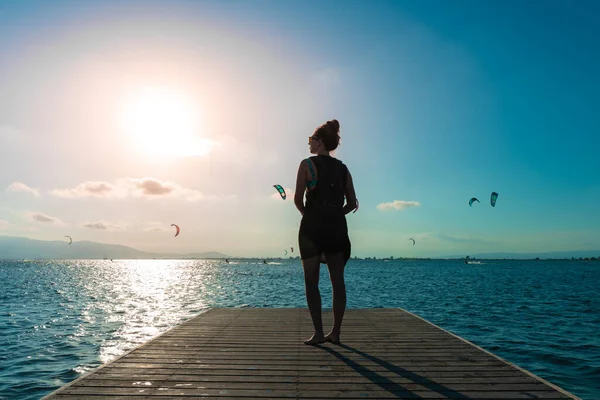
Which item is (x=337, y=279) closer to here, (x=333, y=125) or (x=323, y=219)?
(x=323, y=219)

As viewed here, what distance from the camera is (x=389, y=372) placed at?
4262mm

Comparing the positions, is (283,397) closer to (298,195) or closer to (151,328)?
(298,195)

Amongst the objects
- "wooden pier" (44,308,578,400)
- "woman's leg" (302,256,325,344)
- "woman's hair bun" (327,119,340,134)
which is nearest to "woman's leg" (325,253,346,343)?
"woman's leg" (302,256,325,344)

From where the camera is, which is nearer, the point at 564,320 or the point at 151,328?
the point at 151,328

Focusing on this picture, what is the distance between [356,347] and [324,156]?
2.57 metres

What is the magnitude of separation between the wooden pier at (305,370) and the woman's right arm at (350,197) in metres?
1.81

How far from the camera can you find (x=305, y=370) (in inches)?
170

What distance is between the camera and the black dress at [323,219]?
16.9 ft

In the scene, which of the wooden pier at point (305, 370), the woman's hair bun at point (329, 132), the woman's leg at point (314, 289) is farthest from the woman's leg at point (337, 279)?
the woman's hair bun at point (329, 132)

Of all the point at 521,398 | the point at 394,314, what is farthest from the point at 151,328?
the point at 521,398

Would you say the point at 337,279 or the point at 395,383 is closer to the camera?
the point at 395,383

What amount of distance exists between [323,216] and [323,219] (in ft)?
0.12

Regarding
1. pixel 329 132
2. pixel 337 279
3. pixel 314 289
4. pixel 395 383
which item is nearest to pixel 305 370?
pixel 395 383

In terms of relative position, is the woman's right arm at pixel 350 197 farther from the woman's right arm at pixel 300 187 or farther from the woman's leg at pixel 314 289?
the woman's leg at pixel 314 289
